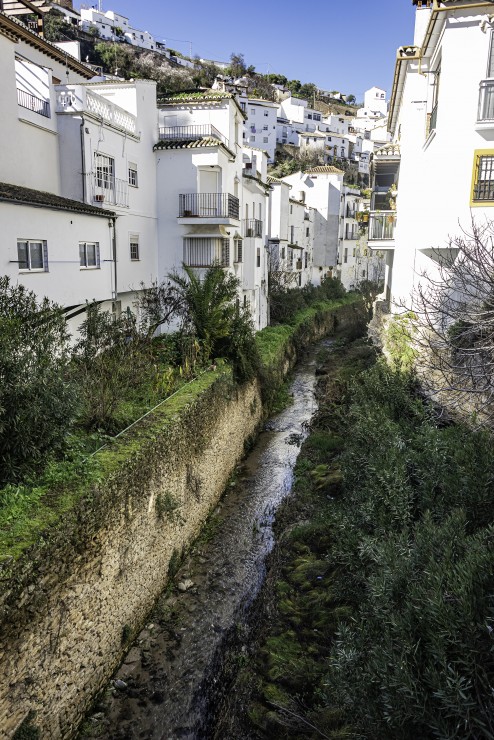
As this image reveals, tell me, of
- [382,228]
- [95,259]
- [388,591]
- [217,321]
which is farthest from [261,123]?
[388,591]

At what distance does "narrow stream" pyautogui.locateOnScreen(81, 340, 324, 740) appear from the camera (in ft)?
27.1

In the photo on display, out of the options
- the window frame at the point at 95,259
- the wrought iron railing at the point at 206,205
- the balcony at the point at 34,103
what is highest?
the balcony at the point at 34,103

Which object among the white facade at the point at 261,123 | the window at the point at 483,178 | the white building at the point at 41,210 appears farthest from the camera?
the white facade at the point at 261,123

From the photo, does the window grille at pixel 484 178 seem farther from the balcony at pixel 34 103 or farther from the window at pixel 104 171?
the balcony at pixel 34 103

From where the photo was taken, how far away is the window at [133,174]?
797 inches

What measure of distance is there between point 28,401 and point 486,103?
40.0ft

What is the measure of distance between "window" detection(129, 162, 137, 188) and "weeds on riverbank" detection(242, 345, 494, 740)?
40.8 feet

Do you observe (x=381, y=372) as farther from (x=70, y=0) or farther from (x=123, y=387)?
(x=70, y=0)

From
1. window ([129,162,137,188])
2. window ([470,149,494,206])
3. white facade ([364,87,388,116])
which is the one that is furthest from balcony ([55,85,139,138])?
white facade ([364,87,388,116])

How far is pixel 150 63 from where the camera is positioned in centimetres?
7088

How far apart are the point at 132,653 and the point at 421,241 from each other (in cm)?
1235

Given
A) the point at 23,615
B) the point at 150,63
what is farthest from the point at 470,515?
the point at 150,63

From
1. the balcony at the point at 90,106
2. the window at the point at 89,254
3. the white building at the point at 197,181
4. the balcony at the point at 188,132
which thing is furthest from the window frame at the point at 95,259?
the balcony at the point at 188,132

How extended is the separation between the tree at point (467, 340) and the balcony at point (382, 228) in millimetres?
5784
